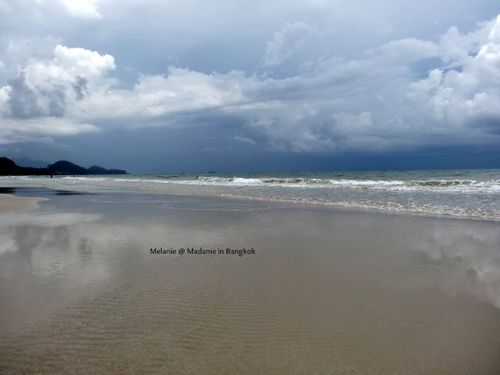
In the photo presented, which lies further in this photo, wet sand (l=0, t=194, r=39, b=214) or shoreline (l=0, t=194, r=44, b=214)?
wet sand (l=0, t=194, r=39, b=214)

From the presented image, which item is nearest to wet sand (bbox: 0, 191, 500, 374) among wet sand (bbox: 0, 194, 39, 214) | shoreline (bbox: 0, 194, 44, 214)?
shoreline (bbox: 0, 194, 44, 214)

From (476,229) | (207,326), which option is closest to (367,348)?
(207,326)

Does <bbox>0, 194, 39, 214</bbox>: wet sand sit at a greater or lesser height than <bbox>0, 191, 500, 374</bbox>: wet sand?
greater

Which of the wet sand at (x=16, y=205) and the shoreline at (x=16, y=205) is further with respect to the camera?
the wet sand at (x=16, y=205)

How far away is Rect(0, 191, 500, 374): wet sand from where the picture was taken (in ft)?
11.1

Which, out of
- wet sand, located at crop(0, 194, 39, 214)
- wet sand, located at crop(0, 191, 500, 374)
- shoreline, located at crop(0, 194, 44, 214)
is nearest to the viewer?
wet sand, located at crop(0, 191, 500, 374)

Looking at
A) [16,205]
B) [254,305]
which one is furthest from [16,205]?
[254,305]

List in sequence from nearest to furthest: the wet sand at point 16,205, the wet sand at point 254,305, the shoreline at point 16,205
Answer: the wet sand at point 254,305 < the shoreline at point 16,205 < the wet sand at point 16,205

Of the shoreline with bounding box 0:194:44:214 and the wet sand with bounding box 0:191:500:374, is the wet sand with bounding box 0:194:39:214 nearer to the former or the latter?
the shoreline with bounding box 0:194:44:214

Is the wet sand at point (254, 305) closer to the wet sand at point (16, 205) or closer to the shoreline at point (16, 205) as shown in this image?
the shoreline at point (16, 205)

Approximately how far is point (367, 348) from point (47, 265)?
17.9ft

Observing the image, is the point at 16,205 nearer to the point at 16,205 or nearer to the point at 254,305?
the point at 16,205

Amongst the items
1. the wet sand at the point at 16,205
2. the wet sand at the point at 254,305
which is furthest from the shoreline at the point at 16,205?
the wet sand at the point at 254,305

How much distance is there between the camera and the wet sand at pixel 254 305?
Answer: 3.38 metres
